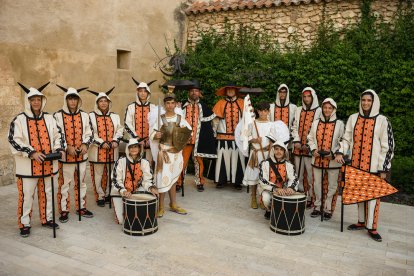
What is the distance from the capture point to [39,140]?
482cm

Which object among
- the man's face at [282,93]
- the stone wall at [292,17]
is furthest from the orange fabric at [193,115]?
the stone wall at [292,17]

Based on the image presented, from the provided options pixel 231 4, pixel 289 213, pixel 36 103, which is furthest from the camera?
pixel 231 4

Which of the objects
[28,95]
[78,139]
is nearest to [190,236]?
[78,139]

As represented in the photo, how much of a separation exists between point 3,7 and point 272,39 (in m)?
6.07

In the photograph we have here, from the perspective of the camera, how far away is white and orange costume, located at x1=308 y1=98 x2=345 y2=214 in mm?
5613

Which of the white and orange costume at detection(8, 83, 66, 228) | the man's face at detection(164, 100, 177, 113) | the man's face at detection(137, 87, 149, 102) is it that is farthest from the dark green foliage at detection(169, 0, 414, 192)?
the white and orange costume at detection(8, 83, 66, 228)

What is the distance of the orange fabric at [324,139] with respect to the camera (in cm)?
562

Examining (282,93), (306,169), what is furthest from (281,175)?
(282,93)

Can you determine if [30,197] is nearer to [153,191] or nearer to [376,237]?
[153,191]

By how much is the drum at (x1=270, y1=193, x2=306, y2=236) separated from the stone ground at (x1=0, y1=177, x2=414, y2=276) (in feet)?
0.33

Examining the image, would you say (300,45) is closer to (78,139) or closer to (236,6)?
(236,6)

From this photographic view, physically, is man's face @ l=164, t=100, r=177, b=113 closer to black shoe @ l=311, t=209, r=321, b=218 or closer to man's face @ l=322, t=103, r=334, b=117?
man's face @ l=322, t=103, r=334, b=117

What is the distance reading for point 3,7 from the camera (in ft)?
22.3

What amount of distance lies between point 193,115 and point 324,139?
251cm
